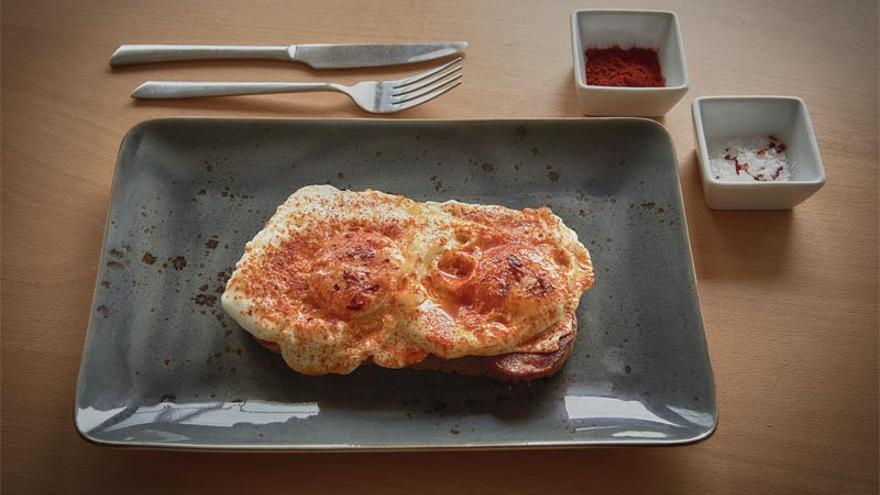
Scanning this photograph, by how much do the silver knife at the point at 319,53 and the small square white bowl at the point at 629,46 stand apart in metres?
0.59

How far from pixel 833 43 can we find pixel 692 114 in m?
0.98

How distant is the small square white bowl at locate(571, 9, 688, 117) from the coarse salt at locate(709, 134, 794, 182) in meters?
0.31

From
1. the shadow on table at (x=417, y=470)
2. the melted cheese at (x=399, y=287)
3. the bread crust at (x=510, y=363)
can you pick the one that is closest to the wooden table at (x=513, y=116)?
the shadow on table at (x=417, y=470)

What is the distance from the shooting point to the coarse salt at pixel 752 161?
2.66 metres

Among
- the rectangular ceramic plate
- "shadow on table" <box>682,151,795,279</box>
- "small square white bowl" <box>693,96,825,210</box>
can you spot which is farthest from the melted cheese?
"small square white bowl" <box>693,96,825,210</box>

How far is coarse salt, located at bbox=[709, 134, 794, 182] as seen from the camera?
266cm

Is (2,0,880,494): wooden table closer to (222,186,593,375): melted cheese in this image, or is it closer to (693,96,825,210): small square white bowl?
(693,96,825,210): small square white bowl

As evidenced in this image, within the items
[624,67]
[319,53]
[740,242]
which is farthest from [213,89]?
[740,242]

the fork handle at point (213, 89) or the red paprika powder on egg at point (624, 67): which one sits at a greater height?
the fork handle at point (213, 89)

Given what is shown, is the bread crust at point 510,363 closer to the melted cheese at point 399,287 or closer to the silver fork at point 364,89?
the melted cheese at point 399,287

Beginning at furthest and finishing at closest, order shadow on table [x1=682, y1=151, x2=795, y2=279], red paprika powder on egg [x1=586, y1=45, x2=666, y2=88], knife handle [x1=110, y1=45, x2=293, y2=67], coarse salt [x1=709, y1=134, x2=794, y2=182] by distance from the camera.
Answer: knife handle [x1=110, y1=45, x2=293, y2=67], red paprika powder on egg [x1=586, y1=45, x2=666, y2=88], coarse salt [x1=709, y1=134, x2=794, y2=182], shadow on table [x1=682, y1=151, x2=795, y2=279]

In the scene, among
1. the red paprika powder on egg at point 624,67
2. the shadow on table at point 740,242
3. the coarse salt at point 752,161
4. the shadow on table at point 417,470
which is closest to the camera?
the shadow on table at point 417,470

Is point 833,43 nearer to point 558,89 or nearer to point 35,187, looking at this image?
point 558,89

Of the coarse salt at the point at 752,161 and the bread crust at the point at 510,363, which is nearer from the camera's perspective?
the bread crust at the point at 510,363
